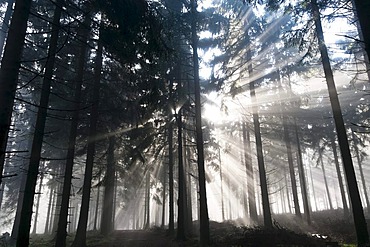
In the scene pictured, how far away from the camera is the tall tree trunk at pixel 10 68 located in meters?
5.48

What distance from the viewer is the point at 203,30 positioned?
15.0 metres

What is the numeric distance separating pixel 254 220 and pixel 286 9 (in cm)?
1473

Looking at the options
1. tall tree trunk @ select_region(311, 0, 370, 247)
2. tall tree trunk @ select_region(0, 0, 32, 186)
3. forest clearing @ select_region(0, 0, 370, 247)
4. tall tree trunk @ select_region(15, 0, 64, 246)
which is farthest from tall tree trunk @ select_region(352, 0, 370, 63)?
tall tree trunk @ select_region(0, 0, 32, 186)

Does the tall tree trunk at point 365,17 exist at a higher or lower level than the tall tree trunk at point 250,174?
higher

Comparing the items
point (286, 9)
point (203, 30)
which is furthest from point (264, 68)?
point (286, 9)

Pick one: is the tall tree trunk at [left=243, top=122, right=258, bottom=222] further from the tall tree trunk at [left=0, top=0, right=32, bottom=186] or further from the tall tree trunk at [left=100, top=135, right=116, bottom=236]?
the tall tree trunk at [left=0, top=0, right=32, bottom=186]

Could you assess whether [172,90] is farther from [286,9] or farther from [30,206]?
[30,206]

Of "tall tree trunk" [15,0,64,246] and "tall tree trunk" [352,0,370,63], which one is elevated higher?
"tall tree trunk" [352,0,370,63]

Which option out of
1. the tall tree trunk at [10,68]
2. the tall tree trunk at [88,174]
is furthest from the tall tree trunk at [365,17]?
the tall tree trunk at [88,174]

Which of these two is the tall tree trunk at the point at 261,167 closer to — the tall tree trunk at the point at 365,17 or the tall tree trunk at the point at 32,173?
the tall tree trunk at the point at 365,17

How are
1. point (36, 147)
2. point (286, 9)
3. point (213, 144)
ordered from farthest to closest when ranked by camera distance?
point (213, 144), point (286, 9), point (36, 147)

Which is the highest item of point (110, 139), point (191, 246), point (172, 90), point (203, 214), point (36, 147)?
point (172, 90)

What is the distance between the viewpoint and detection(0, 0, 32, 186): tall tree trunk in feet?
18.0

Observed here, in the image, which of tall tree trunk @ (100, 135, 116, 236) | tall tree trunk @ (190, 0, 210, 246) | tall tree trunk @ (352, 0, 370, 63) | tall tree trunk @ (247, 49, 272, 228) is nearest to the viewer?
tall tree trunk @ (352, 0, 370, 63)
